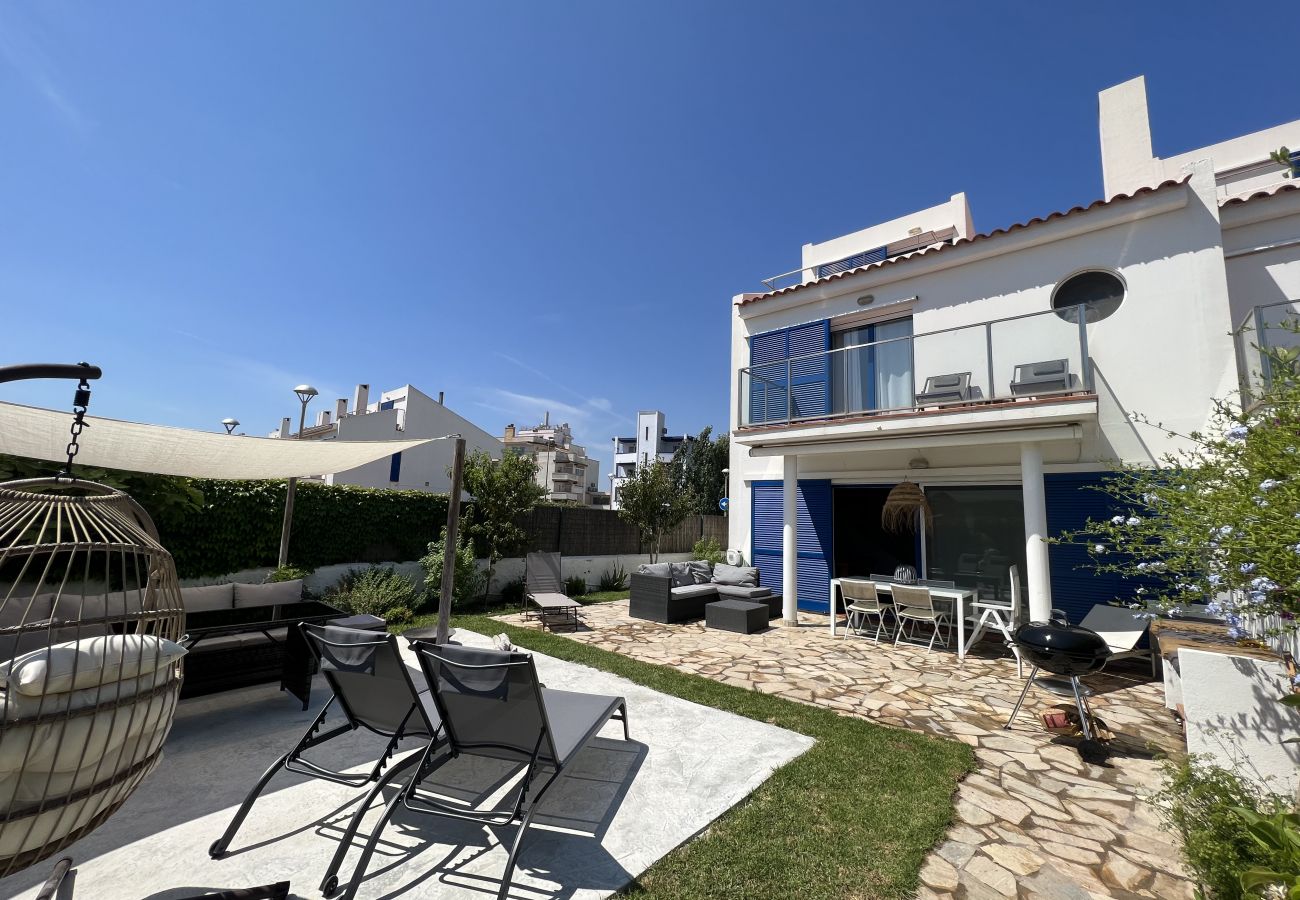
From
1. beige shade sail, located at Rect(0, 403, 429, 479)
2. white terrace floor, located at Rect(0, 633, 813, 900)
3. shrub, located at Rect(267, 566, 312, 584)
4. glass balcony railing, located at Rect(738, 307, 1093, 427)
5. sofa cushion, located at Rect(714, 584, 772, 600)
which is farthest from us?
sofa cushion, located at Rect(714, 584, 772, 600)

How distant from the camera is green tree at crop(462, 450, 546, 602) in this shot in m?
11.0

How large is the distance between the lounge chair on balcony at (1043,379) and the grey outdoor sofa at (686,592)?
558 centimetres

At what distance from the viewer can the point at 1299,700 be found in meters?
2.18

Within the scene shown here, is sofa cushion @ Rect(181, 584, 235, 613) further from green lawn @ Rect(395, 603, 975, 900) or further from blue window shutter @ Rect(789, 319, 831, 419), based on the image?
blue window shutter @ Rect(789, 319, 831, 419)

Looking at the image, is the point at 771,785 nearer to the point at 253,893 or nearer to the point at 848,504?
the point at 253,893

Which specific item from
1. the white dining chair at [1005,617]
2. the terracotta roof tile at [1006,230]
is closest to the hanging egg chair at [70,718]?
the white dining chair at [1005,617]

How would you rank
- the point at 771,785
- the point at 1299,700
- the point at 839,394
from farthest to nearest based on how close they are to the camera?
the point at 839,394, the point at 771,785, the point at 1299,700

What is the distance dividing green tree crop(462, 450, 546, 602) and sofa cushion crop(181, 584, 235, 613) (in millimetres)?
4746

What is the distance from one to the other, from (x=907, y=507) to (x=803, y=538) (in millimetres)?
2161

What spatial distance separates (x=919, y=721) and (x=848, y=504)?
6.37 meters

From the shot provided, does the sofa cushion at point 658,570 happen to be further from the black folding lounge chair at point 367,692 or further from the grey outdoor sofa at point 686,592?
the black folding lounge chair at point 367,692

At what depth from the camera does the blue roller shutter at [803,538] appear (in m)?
10.5

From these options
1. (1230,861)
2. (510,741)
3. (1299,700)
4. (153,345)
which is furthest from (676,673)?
(153,345)

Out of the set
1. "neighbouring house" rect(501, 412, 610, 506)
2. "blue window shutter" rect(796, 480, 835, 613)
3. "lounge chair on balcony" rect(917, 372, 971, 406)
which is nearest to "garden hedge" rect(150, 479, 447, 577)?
"blue window shutter" rect(796, 480, 835, 613)
